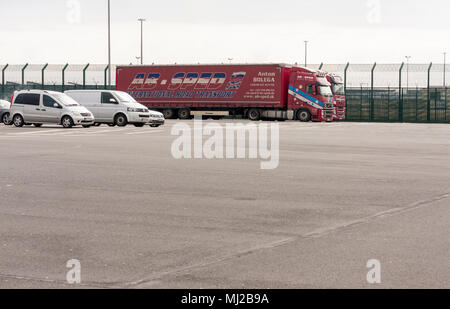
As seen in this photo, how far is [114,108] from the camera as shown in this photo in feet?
114

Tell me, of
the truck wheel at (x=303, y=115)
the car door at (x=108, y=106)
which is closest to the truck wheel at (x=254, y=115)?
the truck wheel at (x=303, y=115)

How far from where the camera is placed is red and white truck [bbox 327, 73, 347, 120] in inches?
1874

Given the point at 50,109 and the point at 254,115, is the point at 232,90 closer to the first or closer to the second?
the point at 254,115

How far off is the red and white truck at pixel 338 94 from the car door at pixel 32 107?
68.1 feet

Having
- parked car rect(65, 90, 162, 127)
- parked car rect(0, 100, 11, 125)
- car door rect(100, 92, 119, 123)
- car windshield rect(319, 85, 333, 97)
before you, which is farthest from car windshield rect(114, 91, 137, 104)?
car windshield rect(319, 85, 333, 97)

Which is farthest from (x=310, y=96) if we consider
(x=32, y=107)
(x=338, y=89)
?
(x=32, y=107)

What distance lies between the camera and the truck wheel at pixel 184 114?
49.2 m

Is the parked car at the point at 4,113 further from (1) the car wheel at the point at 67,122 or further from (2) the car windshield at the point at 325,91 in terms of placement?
(2) the car windshield at the point at 325,91

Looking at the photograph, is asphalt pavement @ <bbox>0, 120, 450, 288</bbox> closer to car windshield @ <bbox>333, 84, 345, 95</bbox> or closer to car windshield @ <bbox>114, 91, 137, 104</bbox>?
car windshield @ <bbox>114, 91, 137, 104</bbox>

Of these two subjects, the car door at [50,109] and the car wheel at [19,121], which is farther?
A: the car wheel at [19,121]

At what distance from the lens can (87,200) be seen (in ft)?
36.5
